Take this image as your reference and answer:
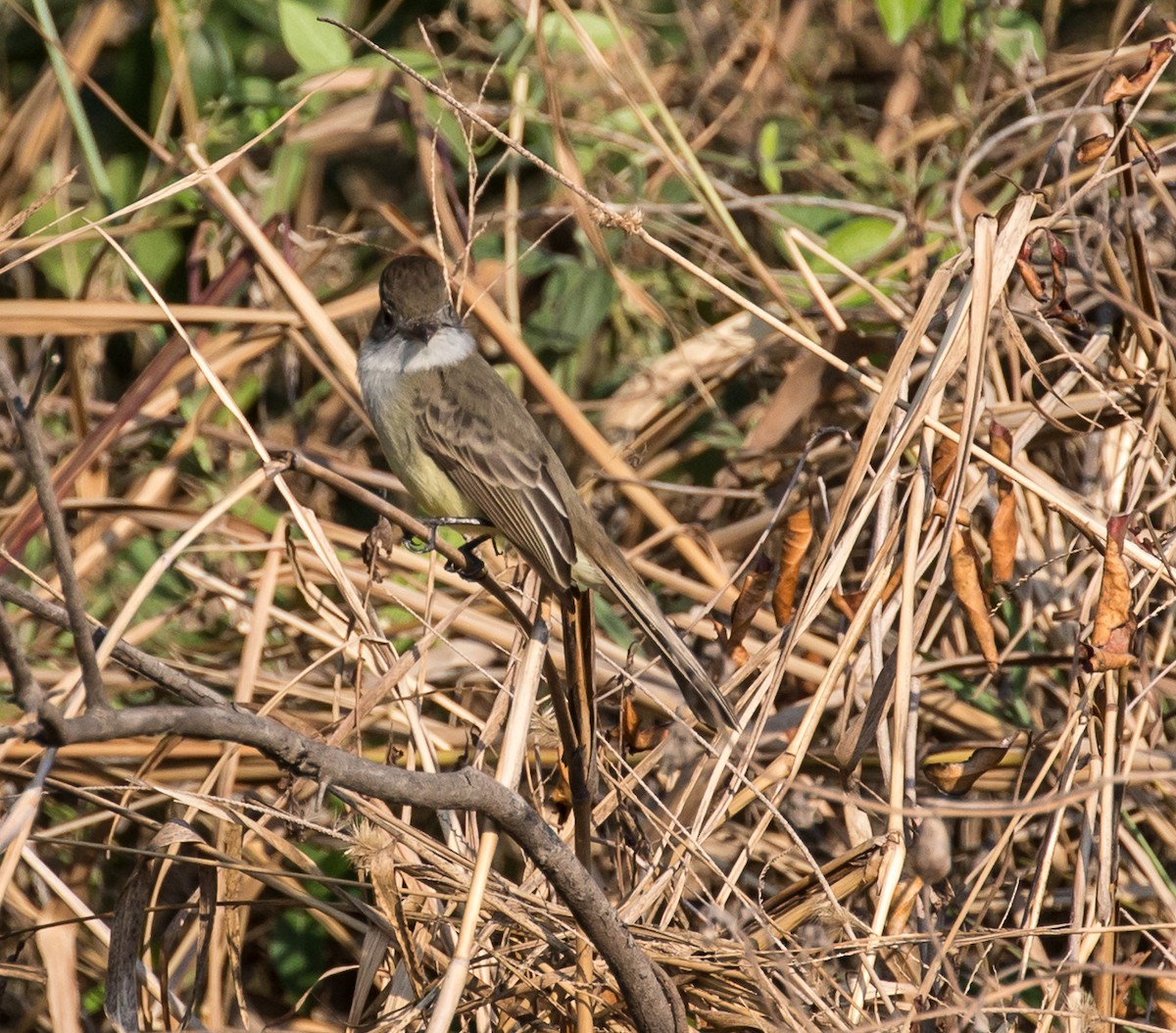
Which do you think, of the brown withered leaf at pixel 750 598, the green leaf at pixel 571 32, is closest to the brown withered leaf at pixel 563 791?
the brown withered leaf at pixel 750 598

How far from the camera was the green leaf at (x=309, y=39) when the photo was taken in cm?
475

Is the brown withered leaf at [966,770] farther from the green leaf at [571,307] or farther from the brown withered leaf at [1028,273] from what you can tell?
the green leaf at [571,307]

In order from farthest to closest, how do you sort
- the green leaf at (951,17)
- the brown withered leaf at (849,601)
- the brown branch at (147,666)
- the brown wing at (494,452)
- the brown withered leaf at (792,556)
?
the green leaf at (951,17)
the brown wing at (494,452)
the brown withered leaf at (792,556)
the brown withered leaf at (849,601)
the brown branch at (147,666)

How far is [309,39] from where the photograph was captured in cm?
482

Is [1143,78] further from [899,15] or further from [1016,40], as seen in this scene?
[1016,40]

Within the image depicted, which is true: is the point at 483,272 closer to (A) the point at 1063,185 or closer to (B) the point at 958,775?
(A) the point at 1063,185

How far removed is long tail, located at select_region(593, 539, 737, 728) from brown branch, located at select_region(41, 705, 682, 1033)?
1.91ft

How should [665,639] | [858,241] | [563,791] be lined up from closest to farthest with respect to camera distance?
[563,791] → [665,639] → [858,241]

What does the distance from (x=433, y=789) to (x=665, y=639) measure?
1400mm

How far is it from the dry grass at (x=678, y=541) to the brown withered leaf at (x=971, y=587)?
0.04 ft

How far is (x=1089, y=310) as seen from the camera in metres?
4.34

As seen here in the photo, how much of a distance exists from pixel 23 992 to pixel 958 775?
2905 mm

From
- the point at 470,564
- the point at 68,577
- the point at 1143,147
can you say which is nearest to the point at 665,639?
the point at 470,564

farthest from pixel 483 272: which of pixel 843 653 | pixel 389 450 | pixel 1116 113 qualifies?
pixel 843 653
